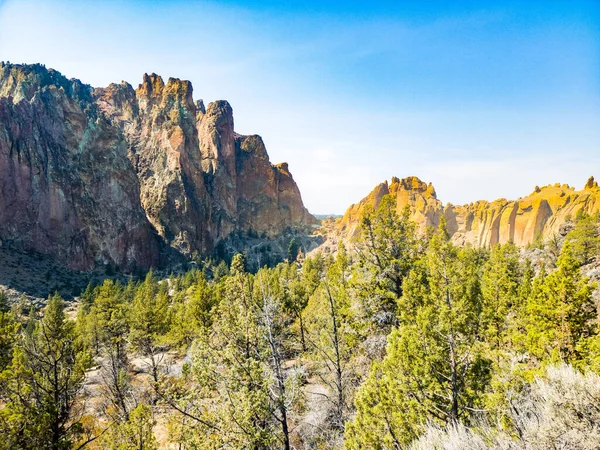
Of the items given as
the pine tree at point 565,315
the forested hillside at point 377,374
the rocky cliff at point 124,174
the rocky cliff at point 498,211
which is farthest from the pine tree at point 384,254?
the rocky cliff at point 124,174

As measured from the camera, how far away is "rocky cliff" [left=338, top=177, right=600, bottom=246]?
114 meters

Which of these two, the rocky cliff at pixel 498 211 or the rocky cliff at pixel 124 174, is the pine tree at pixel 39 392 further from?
the rocky cliff at pixel 124 174

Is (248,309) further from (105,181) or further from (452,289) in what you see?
(105,181)

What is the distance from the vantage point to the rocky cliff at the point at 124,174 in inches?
3999

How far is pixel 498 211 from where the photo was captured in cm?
13288

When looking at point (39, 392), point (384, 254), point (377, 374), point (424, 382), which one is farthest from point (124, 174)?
point (424, 382)

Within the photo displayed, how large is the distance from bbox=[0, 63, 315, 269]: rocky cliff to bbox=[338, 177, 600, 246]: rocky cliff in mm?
55549

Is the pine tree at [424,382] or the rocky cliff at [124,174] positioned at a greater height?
the rocky cliff at [124,174]

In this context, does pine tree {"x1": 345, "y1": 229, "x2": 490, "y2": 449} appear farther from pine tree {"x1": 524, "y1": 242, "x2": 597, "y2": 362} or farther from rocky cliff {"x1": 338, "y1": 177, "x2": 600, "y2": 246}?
rocky cliff {"x1": 338, "y1": 177, "x2": 600, "y2": 246}

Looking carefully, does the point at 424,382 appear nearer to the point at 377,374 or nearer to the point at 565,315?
the point at 377,374

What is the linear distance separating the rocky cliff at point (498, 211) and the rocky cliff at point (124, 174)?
55.5m

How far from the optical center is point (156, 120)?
13588 centimetres

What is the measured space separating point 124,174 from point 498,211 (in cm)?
14955

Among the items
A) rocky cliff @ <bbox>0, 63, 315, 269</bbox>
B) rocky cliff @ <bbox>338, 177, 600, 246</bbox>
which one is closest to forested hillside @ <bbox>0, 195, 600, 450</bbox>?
rocky cliff @ <bbox>338, 177, 600, 246</bbox>
